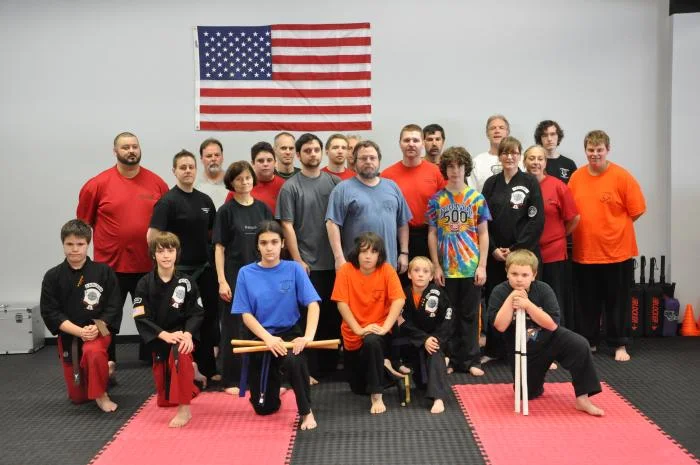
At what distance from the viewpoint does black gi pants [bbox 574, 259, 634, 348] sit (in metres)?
5.71

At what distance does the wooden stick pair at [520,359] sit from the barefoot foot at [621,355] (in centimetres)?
161

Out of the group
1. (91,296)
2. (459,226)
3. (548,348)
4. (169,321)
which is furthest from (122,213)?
(548,348)

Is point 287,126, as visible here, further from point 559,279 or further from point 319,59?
point 559,279

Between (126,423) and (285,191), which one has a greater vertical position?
(285,191)

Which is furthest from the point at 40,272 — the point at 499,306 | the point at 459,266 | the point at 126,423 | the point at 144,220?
the point at 499,306

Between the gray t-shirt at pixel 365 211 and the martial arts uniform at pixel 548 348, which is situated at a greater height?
the gray t-shirt at pixel 365 211

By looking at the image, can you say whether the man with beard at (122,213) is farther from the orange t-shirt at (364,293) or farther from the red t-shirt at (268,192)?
the orange t-shirt at (364,293)

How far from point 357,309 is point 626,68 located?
3.85m

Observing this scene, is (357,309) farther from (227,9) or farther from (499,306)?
(227,9)

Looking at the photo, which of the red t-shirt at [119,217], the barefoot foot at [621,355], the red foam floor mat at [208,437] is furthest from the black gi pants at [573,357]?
the red t-shirt at [119,217]

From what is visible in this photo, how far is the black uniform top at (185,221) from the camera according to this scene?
5050 millimetres

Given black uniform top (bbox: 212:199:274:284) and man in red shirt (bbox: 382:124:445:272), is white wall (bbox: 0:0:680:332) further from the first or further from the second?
black uniform top (bbox: 212:199:274:284)

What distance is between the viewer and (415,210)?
5344 mm

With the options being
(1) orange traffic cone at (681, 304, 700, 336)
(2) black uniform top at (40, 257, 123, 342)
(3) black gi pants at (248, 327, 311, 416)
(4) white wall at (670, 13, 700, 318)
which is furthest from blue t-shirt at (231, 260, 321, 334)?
(4) white wall at (670, 13, 700, 318)
